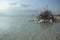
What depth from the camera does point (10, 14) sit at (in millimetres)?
3639

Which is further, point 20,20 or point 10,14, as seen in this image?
point 20,20

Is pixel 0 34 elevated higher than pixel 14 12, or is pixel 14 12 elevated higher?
pixel 14 12

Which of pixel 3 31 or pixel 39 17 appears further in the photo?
pixel 39 17

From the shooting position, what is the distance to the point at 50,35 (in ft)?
11.2

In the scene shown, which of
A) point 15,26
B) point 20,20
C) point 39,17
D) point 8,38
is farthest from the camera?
point 39,17

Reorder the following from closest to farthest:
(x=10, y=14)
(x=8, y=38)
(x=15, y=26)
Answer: (x=8, y=38) < (x=10, y=14) < (x=15, y=26)

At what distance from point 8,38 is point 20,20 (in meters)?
1.25

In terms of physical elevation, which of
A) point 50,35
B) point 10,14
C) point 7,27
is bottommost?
point 50,35

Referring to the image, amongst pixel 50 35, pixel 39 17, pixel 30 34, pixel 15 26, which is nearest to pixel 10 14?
pixel 15 26

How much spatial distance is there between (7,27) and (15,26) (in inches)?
10.9

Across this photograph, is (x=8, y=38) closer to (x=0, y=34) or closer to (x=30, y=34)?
(x=0, y=34)

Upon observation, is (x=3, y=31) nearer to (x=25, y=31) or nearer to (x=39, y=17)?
(x=25, y=31)

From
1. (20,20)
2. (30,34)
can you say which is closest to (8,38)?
(30,34)

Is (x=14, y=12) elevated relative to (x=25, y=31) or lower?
elevated
